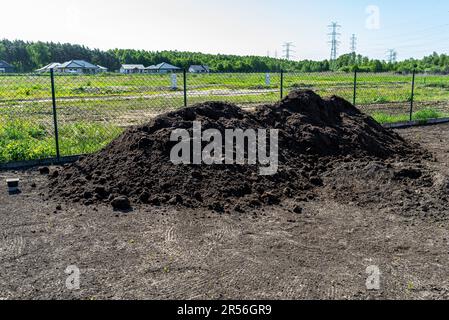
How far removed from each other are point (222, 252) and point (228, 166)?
2628 millimetres

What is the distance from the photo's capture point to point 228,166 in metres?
7.32

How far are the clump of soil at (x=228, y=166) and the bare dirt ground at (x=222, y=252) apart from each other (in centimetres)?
41

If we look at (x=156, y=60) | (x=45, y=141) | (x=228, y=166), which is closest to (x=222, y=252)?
(x=228, y=166)

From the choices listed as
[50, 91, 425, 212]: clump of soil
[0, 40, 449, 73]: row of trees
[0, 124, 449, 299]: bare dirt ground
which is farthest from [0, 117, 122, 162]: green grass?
[0, 40, 449, 73]: row of trees

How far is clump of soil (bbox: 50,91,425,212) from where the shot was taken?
6711mm

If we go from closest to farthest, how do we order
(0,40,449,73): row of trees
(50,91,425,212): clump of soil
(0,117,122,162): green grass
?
(50,91,425,212): clump of soil, (0,117,122,162): green grass, (0,40,449,73): row of trees

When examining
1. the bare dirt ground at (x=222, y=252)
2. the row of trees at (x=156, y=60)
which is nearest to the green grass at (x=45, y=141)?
the bare dirt ground at (x=222, y=252)

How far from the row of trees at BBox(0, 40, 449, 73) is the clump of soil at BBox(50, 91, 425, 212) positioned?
186 ft

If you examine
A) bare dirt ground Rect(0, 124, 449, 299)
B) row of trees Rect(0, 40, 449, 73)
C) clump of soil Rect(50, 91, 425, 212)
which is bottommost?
bare dirt ground Rect(0, 124, 449, 299)

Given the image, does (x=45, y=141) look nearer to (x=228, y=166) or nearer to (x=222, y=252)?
(x=228, y=166)

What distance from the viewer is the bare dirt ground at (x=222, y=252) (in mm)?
4039

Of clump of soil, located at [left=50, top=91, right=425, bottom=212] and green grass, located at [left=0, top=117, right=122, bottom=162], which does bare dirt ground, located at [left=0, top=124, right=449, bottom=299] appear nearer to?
clump of soil, located at [left=50, top=91, right=425, bottom=212]

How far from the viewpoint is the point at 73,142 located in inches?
418
